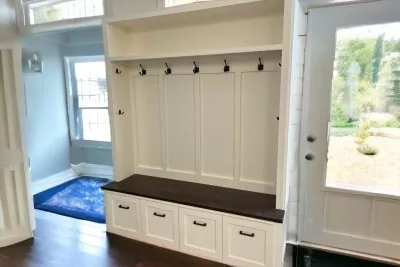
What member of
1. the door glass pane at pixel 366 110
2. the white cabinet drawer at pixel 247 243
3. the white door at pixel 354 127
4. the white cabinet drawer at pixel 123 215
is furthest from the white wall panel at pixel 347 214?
the white cabinet drawer at pixel 123 215

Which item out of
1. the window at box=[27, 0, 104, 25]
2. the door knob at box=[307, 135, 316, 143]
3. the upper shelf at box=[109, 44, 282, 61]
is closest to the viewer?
the upper shelf at box=[109, 44, 282, 61]

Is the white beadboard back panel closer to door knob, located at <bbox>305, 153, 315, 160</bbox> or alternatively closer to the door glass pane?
door knob, located at <bbox>305, 153, 315, 160</bbox>

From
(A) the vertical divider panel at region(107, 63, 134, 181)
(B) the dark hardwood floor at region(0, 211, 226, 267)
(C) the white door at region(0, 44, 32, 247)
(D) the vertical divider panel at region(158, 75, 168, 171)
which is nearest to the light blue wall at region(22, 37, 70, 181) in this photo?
(C) the white door at region(0, 44, 32, 247)

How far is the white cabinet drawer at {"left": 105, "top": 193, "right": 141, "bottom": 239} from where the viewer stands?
104 inches

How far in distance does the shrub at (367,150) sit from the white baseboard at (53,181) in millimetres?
3881

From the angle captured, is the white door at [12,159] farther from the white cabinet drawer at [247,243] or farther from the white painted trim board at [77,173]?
the white cabinet drawer at [247,243]

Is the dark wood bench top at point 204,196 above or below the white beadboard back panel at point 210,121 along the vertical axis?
below

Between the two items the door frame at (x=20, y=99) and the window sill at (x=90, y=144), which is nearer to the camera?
the door frame at (x=20, y=99)

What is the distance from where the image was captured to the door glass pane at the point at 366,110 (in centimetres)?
219

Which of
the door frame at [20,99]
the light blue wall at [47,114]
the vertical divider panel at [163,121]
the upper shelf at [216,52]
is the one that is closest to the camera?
the upper shelf at [216,52]

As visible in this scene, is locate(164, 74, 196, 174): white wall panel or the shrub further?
locate(164, 74, 196, 174): white wall panel

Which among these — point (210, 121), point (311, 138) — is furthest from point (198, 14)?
point (311, 138)

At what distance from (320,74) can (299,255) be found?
1.53m

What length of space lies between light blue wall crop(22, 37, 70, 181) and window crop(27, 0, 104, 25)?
0.86 m
